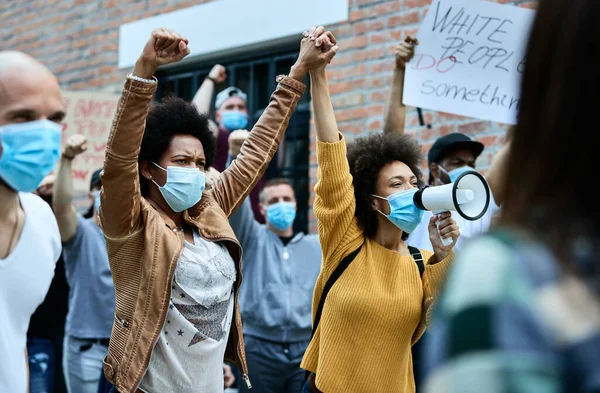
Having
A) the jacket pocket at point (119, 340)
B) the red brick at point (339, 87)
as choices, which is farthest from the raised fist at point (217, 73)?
the jacket pocket at point (119, 340)

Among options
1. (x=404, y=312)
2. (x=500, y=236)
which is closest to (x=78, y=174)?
(x=404, y=312)

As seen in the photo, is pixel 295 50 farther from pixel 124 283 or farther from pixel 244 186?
pixel 124 283

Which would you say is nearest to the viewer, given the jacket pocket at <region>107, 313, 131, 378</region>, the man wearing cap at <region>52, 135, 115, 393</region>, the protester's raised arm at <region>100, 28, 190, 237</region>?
the protester's raised arm at <region>100, 28, 190, 237</region>

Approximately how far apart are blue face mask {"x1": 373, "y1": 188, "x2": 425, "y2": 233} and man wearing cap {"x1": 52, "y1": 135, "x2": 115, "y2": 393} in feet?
6.85

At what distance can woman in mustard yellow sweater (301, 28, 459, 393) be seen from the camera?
292 centimetres

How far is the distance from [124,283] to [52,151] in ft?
2.41

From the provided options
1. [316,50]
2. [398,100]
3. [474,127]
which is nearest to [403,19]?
[474,127]

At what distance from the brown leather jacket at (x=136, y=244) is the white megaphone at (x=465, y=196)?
800 mm

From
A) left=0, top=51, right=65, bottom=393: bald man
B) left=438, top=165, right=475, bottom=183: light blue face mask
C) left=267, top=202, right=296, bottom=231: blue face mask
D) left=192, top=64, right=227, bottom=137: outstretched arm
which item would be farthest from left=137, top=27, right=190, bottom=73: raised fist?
left=192, top=64, right=227, bottom=137: outstretched arm

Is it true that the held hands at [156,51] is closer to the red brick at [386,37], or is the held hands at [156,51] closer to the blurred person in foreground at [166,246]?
the blurred person in foreground at [166,246]

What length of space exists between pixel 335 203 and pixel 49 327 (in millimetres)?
2651

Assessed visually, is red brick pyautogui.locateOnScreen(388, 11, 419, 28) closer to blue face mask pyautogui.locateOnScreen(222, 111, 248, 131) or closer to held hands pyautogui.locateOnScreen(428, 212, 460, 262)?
blue face mask pyautogui.locateOnScreen(222, 111, 248, 131)

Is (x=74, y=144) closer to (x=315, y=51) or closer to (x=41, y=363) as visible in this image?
(x=41, y=363)

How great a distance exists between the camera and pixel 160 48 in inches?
97.7
